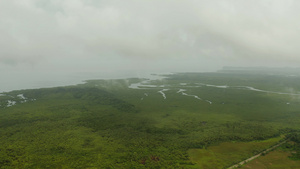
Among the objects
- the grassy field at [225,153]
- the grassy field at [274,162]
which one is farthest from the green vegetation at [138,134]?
the grassy field at [274,162]

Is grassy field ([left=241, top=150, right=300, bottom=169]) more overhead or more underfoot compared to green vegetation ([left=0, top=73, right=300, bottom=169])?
more underfoot

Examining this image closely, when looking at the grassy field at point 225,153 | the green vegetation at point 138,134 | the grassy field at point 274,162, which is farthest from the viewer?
the green vegetation at point 138,134

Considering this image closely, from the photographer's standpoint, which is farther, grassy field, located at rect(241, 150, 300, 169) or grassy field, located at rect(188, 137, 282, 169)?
grassy field, located at rect(188, 137, 282, 169)

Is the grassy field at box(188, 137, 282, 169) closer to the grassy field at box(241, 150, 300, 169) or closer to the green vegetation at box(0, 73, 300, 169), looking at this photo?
the green vegetation at box(0, 73, 300, 169)

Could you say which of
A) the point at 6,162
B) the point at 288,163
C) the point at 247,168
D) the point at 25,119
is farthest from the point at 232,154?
the point at 25,119

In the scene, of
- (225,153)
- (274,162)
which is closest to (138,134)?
(225,153)

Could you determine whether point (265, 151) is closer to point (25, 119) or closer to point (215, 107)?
point (215, 107)

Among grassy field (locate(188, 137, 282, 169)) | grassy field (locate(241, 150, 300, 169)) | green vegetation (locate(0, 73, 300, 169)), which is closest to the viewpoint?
grassy field (locate(241, 150, 300, 169))

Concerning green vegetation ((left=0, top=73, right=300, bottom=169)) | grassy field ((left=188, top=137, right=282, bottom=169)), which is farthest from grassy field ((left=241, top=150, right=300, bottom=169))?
green vegetation ((left=0, top=73, right=300, bottom=169))

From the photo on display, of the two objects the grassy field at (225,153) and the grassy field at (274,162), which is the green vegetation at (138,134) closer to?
the grassy field at (225,153)

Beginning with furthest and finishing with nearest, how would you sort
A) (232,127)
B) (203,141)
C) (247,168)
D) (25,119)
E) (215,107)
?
(215,107)
(25,119)
(232,127)
(203,141)
(247,168)

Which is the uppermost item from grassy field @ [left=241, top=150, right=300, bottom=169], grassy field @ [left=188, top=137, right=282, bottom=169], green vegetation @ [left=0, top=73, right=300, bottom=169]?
green vegetation @ [left=0, top=73, right=300, bottom=169]
